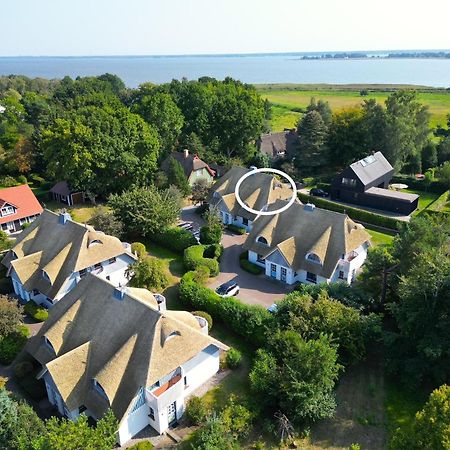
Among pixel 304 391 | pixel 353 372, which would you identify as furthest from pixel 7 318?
pixel 353 372

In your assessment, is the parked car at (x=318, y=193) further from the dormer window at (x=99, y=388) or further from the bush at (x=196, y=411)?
the dormer window at (x=99, y=388)

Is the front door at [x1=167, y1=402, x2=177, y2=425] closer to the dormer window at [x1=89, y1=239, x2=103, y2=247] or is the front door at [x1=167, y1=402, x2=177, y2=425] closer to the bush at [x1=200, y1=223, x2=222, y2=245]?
the dormer window at [x1=89, y1=239, x2=103, y2=247]

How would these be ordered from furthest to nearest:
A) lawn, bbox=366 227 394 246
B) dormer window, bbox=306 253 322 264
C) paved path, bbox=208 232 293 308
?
1. lawn, bbox=366 227 394 246
2. dormer window, bbox=306 253 322 264
3. paved path, bbox=208 232 293 308

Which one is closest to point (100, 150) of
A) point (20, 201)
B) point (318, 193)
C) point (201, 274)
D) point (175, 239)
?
point (20, 201)

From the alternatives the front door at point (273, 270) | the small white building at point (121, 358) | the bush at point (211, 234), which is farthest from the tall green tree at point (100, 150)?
the small white building at point (121, 358)

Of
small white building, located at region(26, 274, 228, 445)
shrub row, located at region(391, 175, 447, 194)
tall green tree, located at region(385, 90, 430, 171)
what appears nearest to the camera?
small white building, located at region(26, 274, 228, 445)

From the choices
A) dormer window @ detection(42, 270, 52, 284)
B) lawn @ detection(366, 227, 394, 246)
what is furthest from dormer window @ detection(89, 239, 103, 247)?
lawn @ detection(366, 227, 394, 246)
